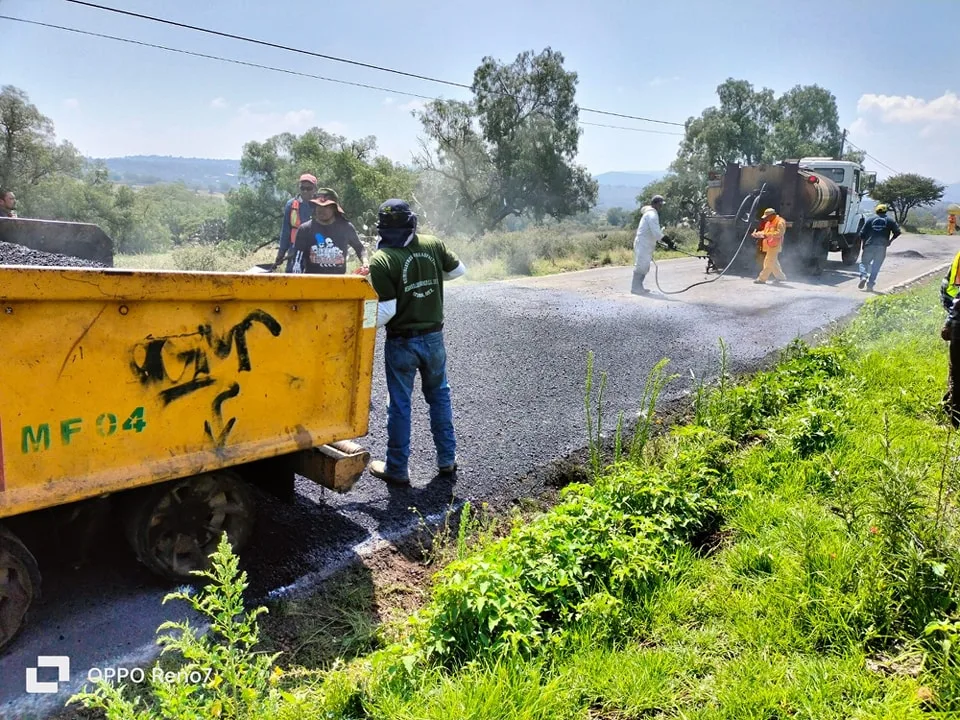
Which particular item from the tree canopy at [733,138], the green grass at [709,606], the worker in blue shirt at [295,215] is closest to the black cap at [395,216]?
the green grass at [709,606]

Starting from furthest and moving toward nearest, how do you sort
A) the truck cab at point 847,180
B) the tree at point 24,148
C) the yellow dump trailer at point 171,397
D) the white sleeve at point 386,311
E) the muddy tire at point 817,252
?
the tree at point 24,148 < the truck cab at point 847,180 < the muddy tire at point 817,252 < the white sleeve at point 386,311 < the yellow dump trailer at point 171,397

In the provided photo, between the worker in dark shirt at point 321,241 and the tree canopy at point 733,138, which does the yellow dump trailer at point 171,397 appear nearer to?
the worker in dark shirt at point 321,241

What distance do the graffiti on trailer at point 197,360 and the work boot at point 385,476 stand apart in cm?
142

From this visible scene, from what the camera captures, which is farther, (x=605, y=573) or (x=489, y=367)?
(x=489, y=367)

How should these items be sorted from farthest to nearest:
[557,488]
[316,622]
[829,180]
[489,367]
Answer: [829,180] < [489,367] < [557,488] < [316,622]

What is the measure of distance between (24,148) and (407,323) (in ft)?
87.6

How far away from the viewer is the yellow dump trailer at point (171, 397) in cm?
236

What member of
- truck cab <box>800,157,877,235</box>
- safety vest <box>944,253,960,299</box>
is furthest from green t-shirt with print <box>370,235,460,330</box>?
truck cab <box>800,157,877,235</box>

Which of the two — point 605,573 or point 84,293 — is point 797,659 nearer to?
point 605,573

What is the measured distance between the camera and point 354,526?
148 inches

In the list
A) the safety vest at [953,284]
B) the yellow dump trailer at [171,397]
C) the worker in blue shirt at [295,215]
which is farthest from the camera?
the worker in blue shirt at [295,215]

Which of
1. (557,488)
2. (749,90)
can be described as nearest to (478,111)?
(749,90)

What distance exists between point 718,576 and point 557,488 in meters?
1.55

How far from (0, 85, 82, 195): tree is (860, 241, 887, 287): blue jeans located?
2501cm
